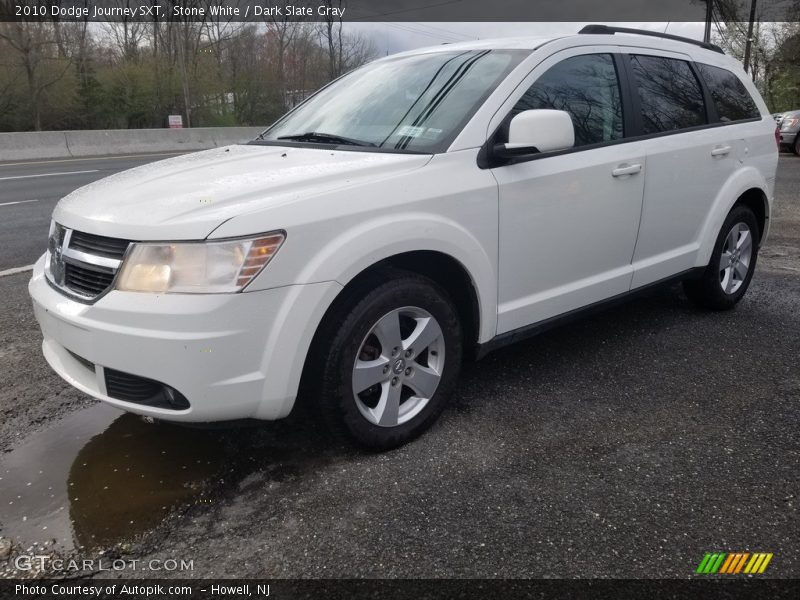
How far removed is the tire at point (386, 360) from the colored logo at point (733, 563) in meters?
1.23

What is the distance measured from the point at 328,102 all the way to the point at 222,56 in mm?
35958

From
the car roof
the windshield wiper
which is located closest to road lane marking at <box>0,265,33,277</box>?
the windshield wiper

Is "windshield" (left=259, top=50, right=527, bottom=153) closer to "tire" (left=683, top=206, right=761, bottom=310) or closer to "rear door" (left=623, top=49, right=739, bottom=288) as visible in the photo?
"rear door" (left=623, top=49, right=739, bottom=288)

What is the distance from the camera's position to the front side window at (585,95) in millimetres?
3266

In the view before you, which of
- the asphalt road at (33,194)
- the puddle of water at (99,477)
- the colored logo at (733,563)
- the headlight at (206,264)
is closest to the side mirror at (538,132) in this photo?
the headlight at (206,264)

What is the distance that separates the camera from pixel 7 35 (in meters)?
25.9

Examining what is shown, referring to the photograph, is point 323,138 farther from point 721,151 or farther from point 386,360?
point 721,151

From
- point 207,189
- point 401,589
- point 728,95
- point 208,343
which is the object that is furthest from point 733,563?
point 728,95

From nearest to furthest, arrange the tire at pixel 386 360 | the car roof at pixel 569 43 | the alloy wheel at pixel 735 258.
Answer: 1. the tire at pixel 386 360
2. the car roof at pixel 569 43
3. the alloy wheel at pixel 735 258

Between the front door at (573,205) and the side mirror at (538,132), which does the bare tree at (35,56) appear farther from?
the side mirror at (538,132)

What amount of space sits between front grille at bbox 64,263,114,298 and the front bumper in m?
0.06

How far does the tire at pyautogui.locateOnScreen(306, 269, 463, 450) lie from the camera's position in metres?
2.56

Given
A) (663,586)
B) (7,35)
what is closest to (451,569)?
(663,586)

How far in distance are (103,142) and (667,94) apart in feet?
67.7
